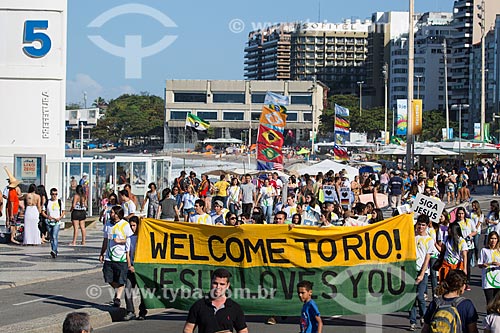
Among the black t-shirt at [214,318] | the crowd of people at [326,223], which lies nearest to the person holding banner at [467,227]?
the crowd of people at [326,223]

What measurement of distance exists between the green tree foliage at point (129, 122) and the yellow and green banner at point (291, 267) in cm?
12979

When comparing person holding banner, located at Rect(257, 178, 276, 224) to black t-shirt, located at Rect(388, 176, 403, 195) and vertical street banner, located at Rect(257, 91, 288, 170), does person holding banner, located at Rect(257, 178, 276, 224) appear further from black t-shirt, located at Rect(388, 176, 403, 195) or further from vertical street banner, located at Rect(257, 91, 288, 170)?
black t-shirt, located at Rect(388, 176, 403, 195)

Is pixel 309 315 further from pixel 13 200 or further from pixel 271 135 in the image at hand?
pixel 271 135

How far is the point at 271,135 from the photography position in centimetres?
3384

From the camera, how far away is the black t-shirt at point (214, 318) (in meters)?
7.95

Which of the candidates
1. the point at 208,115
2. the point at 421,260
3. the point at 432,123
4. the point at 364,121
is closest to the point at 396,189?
the point at 421,260

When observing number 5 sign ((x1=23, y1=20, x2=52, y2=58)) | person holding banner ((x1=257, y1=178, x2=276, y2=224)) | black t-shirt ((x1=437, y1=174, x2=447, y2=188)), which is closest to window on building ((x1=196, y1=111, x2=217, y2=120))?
black t-shirt ((x1=437, y1=174, x2=447, y2=188))

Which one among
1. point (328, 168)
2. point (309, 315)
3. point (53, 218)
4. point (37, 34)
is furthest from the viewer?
point (328, 168)

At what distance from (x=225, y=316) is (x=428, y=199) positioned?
7893 mm

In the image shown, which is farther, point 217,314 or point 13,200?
point 13,200

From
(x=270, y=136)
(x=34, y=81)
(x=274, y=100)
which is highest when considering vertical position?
(x=34, y=81)

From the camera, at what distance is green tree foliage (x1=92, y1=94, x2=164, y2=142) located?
148250mm

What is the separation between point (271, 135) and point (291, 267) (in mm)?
20980

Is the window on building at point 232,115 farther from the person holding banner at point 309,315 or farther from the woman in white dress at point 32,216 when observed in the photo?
the person holding banner at point 309,315
